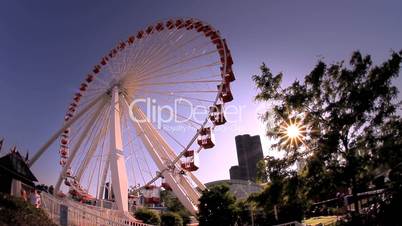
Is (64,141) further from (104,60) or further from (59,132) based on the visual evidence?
(104,60)

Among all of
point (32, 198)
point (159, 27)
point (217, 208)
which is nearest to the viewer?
point (32, 198)

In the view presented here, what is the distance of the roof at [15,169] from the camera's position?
1542cm

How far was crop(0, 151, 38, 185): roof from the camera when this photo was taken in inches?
607

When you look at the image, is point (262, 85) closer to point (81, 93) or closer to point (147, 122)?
point (147, 122)

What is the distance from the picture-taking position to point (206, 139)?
92.2ft

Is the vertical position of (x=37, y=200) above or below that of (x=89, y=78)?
below

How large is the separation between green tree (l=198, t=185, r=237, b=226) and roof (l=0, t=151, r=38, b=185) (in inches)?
404

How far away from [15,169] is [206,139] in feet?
48.1

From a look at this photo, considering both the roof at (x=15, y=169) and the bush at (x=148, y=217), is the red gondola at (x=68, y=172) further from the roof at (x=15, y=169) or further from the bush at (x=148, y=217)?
the roof at (x=15, y=169)

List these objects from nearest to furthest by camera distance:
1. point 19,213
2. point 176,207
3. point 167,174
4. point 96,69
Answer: point 19,213, point 167,174, point 96,69, point 176,207

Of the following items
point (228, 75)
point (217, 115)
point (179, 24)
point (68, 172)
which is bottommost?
point (68, 172)

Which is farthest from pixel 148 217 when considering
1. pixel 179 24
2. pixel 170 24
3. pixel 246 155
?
pixel 246 155

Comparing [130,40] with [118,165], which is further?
[130,40]

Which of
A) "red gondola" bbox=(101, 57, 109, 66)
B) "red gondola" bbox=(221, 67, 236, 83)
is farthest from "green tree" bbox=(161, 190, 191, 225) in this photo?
"red gondola" bbox=(101, 57, 109, 66)
